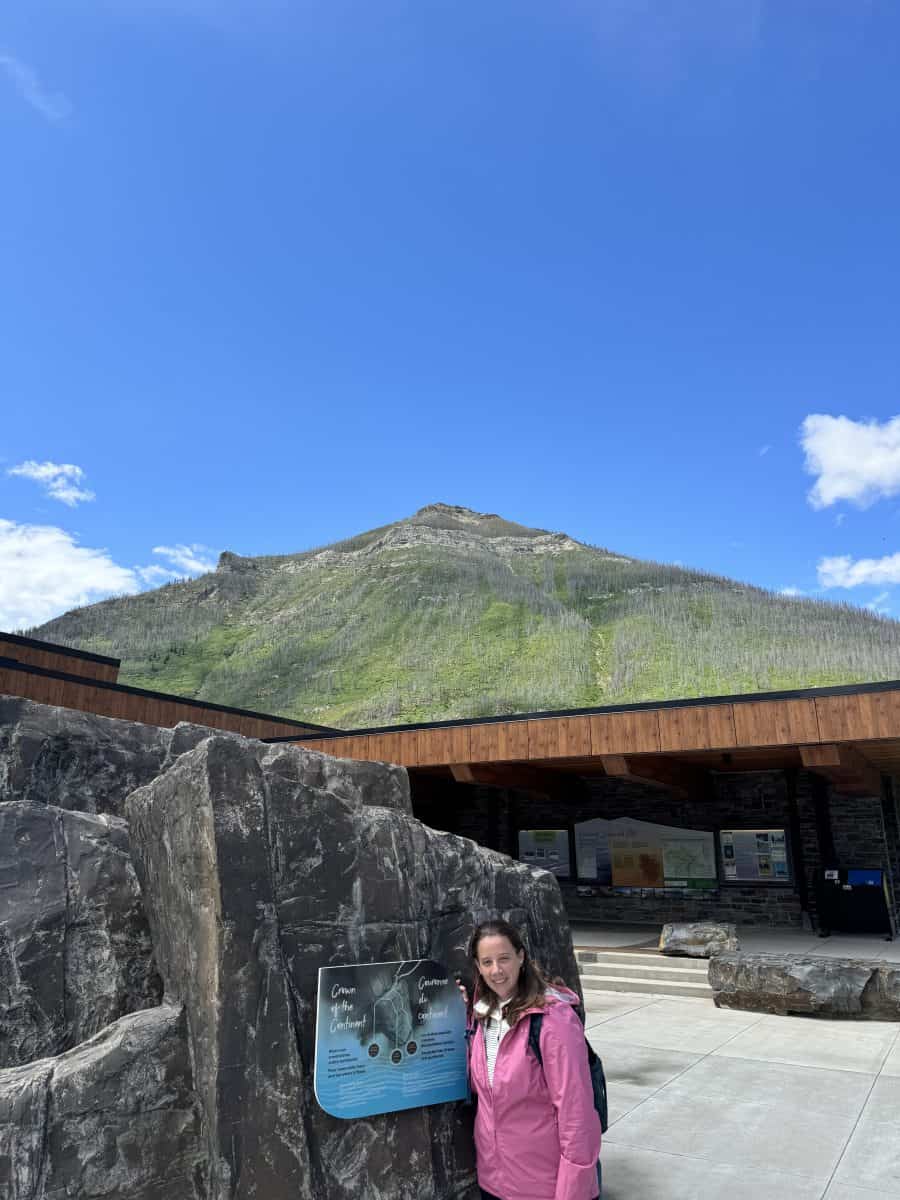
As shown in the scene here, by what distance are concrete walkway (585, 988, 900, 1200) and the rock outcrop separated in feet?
6.00

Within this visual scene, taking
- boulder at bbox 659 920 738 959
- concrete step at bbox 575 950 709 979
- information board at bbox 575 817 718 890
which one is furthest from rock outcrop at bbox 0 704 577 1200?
information board at bbox 575 817 718 890

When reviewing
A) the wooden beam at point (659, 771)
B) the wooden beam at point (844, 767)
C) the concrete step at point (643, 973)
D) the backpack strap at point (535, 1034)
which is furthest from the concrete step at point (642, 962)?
the backpack strap at point (535, 1034)

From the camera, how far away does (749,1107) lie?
5.42 meters

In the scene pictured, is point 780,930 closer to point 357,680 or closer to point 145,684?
point 357,680

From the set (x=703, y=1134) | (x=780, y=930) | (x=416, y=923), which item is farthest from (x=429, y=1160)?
(x=780, y=930)

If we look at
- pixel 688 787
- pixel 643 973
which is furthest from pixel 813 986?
pixel 688 787

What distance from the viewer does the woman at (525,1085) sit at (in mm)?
2512

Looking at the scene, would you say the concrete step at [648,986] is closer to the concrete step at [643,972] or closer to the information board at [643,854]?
the concrete step at [643,972]

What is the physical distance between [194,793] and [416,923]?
3.73 ft

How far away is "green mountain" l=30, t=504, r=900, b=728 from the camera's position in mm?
59219

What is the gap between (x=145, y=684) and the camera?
233 ft

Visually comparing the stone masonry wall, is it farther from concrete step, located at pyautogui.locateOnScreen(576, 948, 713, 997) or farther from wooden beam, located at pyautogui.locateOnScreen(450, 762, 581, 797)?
concrete step, located at pyautogui.locateOnScreen(576, 948, 713, 997)

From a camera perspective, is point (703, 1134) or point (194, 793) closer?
point (194, 793)

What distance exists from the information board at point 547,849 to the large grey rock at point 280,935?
13.1 meters
